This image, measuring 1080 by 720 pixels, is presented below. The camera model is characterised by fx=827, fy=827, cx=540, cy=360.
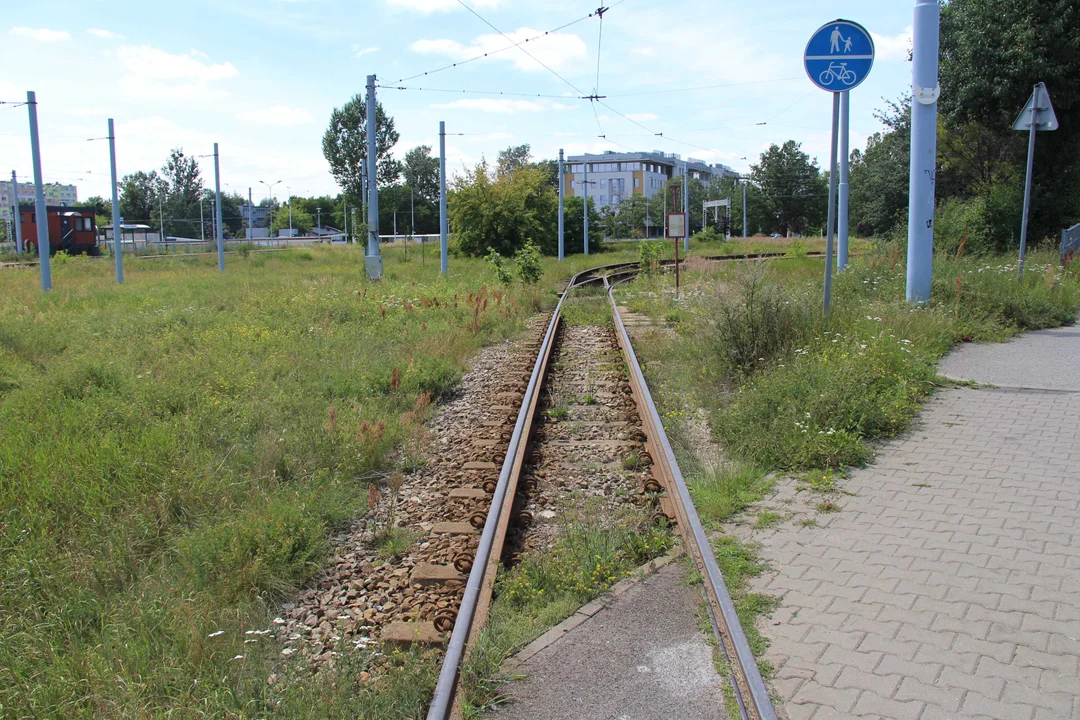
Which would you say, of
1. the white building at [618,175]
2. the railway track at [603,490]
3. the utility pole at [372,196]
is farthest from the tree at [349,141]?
the railway track at [603,490]

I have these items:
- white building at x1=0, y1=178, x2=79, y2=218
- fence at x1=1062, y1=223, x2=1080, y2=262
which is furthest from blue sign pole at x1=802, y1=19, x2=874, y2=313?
white building at x1=0, y1=178, x2=79, y2=218

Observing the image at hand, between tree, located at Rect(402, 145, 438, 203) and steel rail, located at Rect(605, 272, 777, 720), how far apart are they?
111929 mm

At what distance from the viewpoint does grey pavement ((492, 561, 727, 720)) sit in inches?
133

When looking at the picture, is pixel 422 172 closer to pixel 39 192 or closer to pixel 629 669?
pixel 39 192

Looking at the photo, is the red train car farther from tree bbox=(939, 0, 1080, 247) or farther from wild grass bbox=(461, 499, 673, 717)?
wild grass bbox=(461, 499, 673, 717)

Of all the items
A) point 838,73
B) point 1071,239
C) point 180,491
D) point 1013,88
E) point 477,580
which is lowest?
point 477,580

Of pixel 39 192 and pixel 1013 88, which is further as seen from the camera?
pixel 39 192

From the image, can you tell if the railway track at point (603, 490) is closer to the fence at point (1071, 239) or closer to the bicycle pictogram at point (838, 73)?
the bicycle pictogram at point (838, 73)

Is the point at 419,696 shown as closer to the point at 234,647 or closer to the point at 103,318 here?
the point at 234,647

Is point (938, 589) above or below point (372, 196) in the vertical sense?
below

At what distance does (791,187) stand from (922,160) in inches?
3899

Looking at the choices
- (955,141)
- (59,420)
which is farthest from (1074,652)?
(955,141)

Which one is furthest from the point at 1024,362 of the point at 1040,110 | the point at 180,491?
the point at 180,491

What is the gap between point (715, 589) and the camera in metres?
4.14
